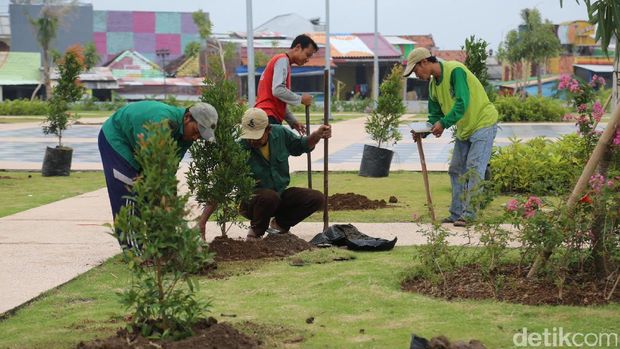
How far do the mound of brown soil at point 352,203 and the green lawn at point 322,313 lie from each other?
4211 millimetres

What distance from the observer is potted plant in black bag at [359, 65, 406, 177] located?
16438 mm

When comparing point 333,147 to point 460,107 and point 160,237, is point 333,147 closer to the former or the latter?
point 460,107

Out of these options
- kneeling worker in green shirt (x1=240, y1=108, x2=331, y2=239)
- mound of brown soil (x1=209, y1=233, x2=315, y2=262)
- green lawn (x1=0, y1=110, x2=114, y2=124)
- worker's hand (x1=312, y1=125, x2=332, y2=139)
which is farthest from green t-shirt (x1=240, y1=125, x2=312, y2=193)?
green lawn (x1=0, y1=110, x2=114, y2=124)

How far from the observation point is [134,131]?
7.84 m

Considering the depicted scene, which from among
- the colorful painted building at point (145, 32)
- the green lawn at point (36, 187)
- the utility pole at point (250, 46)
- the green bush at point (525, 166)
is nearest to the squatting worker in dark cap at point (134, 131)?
the green lawn at point (36, 187)

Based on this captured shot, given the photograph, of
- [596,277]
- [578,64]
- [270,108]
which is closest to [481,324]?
[596,277]

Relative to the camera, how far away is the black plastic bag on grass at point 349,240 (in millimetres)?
8883

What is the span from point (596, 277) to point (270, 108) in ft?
13.5

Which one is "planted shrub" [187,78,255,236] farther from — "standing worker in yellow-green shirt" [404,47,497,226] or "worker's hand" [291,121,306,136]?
"standing worker in yellow-green shirt" [404,47,497,226]

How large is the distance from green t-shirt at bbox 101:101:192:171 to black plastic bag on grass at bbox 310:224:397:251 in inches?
65.9

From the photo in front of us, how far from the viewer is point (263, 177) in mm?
9109

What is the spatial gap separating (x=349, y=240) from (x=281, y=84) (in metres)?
1.84

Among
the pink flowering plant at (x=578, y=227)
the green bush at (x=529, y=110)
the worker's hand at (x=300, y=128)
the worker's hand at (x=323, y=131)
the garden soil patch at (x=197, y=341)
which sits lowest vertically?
the green bush at (x=529, y=110)

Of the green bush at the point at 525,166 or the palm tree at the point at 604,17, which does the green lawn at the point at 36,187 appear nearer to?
the green bush at the point at 525,166
